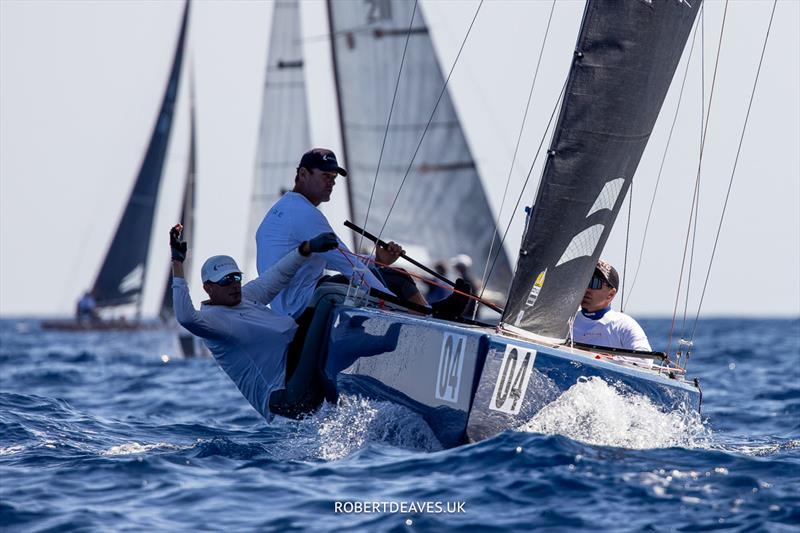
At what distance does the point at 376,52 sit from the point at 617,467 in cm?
1482

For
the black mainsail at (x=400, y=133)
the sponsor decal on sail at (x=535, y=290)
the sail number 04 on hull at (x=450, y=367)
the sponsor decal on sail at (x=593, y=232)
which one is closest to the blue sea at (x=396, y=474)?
the sail number 04 on hull at (x=450, y=367)

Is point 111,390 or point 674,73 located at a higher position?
point 674,73

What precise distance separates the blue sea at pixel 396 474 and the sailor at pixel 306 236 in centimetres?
66

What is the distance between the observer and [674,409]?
6.07m

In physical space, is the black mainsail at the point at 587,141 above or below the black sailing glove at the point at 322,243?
above

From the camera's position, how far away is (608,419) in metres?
5.75

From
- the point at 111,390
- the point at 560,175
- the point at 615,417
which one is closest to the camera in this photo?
the point at 615,417

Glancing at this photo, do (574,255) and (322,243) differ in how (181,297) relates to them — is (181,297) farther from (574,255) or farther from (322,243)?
(574,255)

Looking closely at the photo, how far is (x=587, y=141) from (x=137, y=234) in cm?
2829

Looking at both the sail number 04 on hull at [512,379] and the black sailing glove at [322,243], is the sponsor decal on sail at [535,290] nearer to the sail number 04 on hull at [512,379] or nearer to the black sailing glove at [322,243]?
the sail number 04 on hull at [512,379]

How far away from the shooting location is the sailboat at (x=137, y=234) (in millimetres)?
31719

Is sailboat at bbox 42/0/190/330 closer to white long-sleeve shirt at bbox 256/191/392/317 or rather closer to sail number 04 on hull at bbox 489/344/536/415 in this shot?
white long-sleeve shirt at bbox 256/191/392/317

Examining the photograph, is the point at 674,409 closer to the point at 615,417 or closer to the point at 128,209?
the point at 615,417

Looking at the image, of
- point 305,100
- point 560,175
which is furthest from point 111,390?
point 305,100
